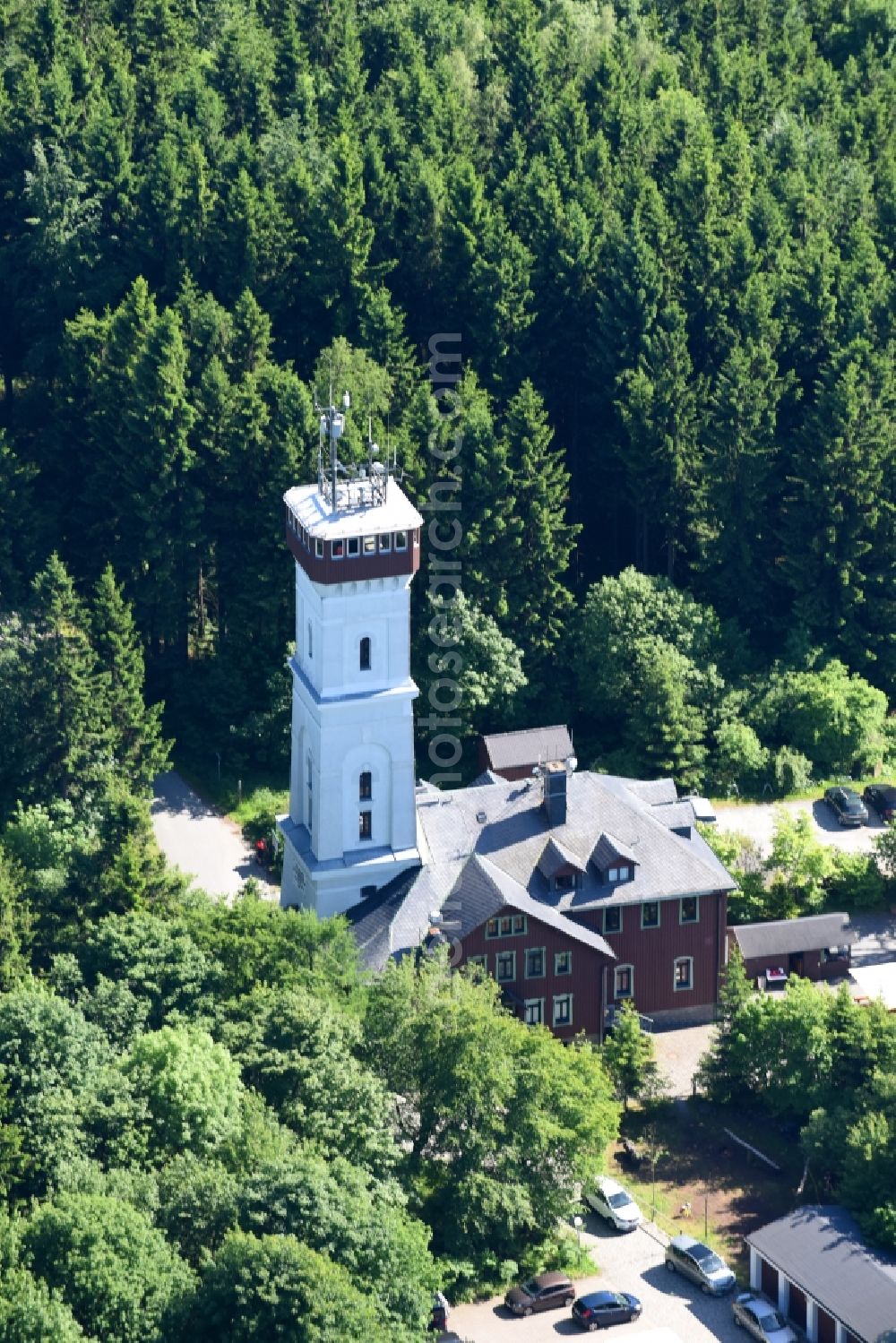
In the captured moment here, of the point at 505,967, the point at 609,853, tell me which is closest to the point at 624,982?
the point at 609,853

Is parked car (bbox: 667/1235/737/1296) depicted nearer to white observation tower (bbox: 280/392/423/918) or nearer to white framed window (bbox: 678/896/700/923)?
white framed window (bbox: 678/896/700/923)

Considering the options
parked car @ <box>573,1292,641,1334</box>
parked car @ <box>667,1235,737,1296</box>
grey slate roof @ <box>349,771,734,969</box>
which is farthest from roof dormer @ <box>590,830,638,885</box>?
parked car @ <box>573,1292,641,1334</box>

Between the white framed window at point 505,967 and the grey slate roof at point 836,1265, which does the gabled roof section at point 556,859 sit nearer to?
the white framed window at point 505,967

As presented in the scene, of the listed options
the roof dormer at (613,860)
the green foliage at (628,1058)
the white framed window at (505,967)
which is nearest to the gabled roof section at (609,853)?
the roof dormer at (613,860)

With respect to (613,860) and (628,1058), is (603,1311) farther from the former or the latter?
(613,860)

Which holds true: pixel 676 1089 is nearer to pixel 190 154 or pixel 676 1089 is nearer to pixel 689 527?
pixel 689 527

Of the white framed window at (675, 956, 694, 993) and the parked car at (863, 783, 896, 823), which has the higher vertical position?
the white framed window at (675, 956, 694, 993)

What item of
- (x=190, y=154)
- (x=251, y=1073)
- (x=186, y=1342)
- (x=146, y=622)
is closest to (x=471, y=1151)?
(x=251, y=1073)
